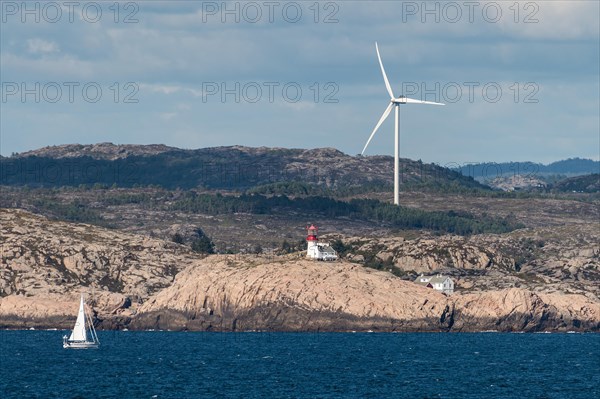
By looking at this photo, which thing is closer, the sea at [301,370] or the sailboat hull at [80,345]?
the sea at [301,370]

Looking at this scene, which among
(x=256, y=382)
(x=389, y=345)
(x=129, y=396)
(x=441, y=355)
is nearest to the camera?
(x=129, y=396)

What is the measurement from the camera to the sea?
419 feet

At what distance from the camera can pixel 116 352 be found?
180m

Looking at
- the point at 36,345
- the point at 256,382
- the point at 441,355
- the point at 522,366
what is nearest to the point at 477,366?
the point at 522,366

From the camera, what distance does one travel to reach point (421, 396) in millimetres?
123938

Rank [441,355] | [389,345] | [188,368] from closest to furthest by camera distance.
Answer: [188,368], [441,355], [389,345]

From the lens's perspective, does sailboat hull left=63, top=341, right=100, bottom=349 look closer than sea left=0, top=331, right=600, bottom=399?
No

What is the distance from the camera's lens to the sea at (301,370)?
127562mm

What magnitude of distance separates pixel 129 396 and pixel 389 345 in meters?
75.4

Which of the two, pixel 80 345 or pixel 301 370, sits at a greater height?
pixel 301 370

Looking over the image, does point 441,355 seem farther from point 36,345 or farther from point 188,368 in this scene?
A: point 36,345

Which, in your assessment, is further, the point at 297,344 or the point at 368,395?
the point at 297,344

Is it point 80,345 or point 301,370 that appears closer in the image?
point 301,370

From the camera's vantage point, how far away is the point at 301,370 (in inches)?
5940
